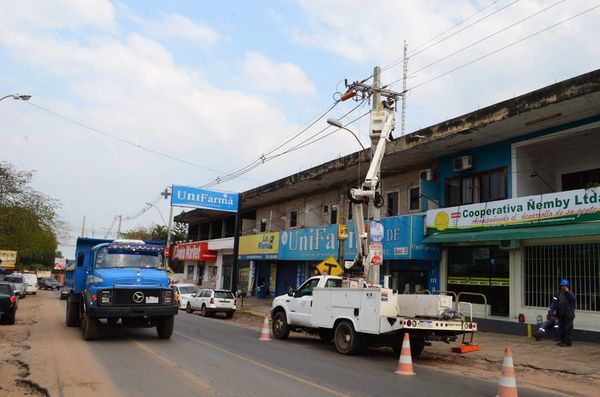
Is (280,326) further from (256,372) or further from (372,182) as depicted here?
(256,372)

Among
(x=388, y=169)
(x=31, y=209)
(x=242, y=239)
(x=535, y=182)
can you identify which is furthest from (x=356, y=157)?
(x=31, y=209)

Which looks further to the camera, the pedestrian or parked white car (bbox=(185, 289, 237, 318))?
parked white car (bbox=(185, 289, 237, 318))

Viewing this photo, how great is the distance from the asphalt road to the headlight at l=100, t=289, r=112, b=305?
1.02 meters

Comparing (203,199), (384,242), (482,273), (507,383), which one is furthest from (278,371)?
(203,199)

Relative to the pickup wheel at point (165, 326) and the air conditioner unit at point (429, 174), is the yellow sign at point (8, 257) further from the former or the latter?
the pickup wheel at point (165, 326)

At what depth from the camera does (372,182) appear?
51.4ft

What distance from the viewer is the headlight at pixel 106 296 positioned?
13203mm

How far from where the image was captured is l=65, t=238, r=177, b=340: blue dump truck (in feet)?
43.8

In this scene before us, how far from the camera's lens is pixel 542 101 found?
54.2ft

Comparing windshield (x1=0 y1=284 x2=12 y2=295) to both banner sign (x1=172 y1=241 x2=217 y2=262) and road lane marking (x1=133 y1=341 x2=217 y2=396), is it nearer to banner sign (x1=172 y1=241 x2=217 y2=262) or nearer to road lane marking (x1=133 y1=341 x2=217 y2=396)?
road lane marking (x1=133 y1=341 x2=217 y2=396)

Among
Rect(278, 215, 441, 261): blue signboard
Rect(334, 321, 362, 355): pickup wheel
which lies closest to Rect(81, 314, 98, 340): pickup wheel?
Rect(334, 321, 362, 355): pickup wheel

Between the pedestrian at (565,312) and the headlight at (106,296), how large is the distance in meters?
11.7

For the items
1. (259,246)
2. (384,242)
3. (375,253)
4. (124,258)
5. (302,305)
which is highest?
(259,246)

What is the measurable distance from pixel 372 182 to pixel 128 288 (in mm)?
7301
